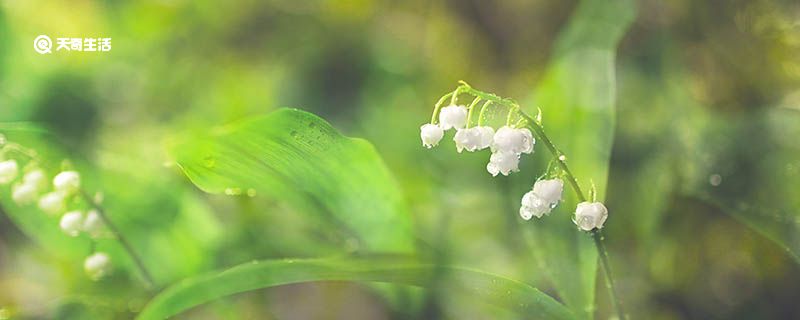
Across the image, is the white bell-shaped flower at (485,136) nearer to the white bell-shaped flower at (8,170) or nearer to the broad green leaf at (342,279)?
the broad green leaf at (342,279)

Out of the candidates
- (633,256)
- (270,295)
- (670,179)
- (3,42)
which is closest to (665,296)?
(633,256)

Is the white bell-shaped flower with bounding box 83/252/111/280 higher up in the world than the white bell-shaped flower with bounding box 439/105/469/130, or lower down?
lower down

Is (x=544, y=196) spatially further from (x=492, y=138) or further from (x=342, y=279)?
(x=342, y=279)

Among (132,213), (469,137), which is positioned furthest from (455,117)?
(132,213)

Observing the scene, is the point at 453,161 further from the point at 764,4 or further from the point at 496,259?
the point at 764,4

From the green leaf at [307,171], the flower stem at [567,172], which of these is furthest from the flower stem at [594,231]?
the green leaf at [307,171]

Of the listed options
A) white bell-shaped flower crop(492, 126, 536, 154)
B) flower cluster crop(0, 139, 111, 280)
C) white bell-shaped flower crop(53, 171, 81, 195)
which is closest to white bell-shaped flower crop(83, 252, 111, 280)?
flower cluster crop(0, 139, 111, 280)

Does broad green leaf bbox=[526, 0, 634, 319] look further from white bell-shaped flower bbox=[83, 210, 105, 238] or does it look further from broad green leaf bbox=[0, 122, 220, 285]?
white bell-shaped flower bbox=[83, 210, 105, 238]
